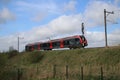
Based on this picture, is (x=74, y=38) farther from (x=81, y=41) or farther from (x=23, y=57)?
(x=23, y=57)

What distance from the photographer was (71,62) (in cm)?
5075

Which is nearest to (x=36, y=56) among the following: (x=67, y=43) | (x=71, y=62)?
(x=67, y=43)

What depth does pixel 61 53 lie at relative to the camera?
5753 cm

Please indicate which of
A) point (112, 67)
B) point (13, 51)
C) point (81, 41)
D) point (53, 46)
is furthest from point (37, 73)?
point (13, 51)

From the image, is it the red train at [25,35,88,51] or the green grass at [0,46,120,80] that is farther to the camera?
the red train at [25,35,88,51]

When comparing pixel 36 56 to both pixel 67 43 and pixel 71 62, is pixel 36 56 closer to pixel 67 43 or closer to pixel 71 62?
pixel 67 43

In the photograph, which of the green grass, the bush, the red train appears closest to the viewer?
the green grass

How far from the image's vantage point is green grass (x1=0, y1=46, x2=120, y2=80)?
3475cm

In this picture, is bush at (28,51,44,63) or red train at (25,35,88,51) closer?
red train at (25,35,88,51)

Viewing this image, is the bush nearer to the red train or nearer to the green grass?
the green grass

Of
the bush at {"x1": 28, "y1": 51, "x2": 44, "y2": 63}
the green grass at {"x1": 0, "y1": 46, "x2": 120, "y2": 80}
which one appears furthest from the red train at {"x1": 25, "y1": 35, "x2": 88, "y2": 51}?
the bush at {"x1": 28, "y1": 51, "x2": 44, "y2": 63}

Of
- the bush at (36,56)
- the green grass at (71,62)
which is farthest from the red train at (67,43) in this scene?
the bush at (36,56)

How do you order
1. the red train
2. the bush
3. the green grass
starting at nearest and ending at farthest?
the green grass
the red train
the bush

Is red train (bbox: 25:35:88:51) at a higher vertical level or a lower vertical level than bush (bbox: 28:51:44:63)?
higher
